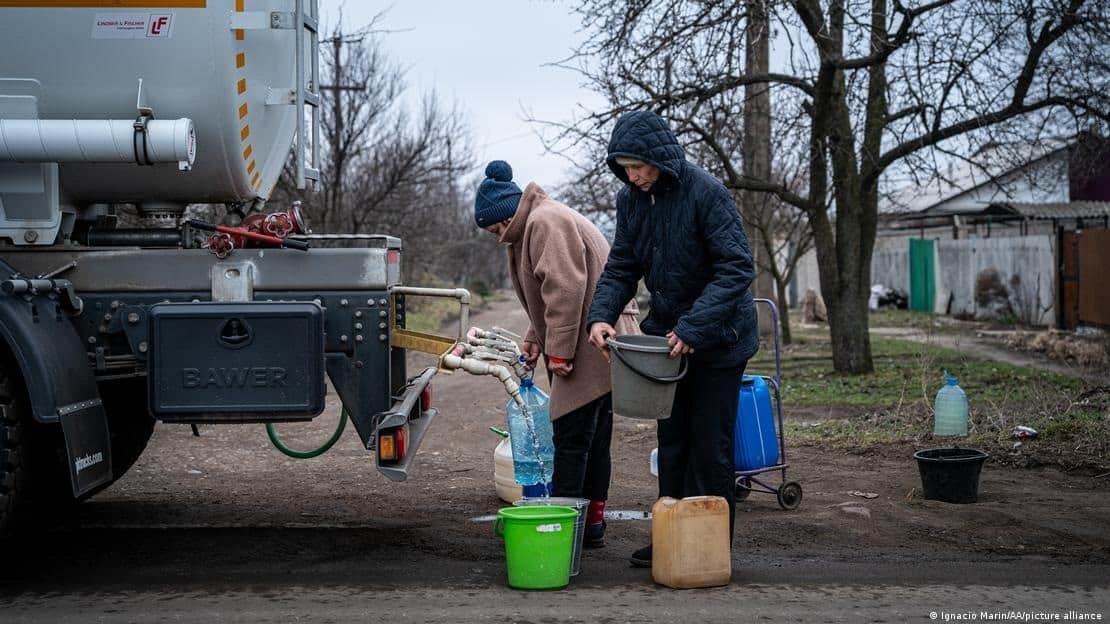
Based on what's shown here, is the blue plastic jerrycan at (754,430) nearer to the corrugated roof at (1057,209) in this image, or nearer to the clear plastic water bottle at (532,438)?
the clear plastic water bottle at (532,438)

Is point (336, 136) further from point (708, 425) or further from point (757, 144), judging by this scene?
point (708, 425)

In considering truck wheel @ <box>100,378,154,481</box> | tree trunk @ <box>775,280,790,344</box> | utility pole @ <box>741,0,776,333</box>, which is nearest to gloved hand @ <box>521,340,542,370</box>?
truck wheel @ <box>100,378,154,481</box>

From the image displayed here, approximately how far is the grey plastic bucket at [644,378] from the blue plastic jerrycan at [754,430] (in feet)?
5.69

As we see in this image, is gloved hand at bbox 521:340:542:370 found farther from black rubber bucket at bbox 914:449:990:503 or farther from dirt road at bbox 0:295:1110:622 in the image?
black rubber bucket at bbox 914:449:990:503

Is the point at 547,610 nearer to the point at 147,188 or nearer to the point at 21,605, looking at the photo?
the point at 21,605

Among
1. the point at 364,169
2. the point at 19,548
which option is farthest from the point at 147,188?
the point at 364,169

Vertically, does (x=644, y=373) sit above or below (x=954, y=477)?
above

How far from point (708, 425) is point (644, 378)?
43cm

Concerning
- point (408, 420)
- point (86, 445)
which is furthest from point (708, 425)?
point (86, 445)

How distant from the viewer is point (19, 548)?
5953mm

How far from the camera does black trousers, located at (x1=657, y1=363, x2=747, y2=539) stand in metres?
5.24

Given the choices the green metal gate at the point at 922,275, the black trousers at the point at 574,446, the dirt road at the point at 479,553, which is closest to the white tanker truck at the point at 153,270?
the dirt road at the point at 479,553

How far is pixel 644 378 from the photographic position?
5043 mm

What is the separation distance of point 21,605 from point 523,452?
2694 mm
